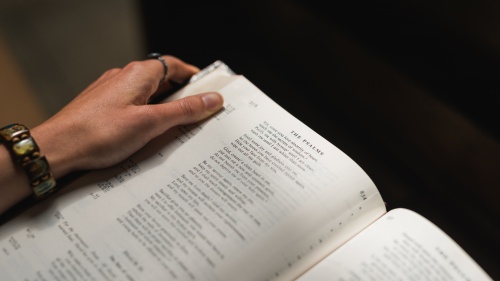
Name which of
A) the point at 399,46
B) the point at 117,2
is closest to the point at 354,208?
the point at 399,46

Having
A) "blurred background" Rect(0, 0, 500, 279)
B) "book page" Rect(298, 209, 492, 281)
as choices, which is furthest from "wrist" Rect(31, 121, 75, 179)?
"blurred background" Rect(0, 0, 500, 279)

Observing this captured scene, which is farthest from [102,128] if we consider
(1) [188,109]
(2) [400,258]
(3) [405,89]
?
(3) [405,89]

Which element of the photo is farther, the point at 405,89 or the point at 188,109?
the point at 405,89

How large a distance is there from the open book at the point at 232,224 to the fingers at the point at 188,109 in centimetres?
4

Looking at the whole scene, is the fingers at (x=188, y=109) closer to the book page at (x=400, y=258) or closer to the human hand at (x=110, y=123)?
the human hand at (x=110, y=123)

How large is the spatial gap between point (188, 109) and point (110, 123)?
104mm

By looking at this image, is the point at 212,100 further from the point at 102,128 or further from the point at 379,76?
the point at 379,76

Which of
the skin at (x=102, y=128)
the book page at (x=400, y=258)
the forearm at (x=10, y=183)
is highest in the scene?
the skin at (x=102, y=128)

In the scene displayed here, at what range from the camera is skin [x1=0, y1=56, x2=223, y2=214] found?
1.88ft

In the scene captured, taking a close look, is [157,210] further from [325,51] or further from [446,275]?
[325,51]

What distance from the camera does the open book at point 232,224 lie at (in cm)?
51

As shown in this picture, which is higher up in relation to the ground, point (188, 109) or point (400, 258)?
point (188, 109)

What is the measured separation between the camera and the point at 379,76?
83 cm

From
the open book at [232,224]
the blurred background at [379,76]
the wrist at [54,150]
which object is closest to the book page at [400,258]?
the open book at [232,224]
